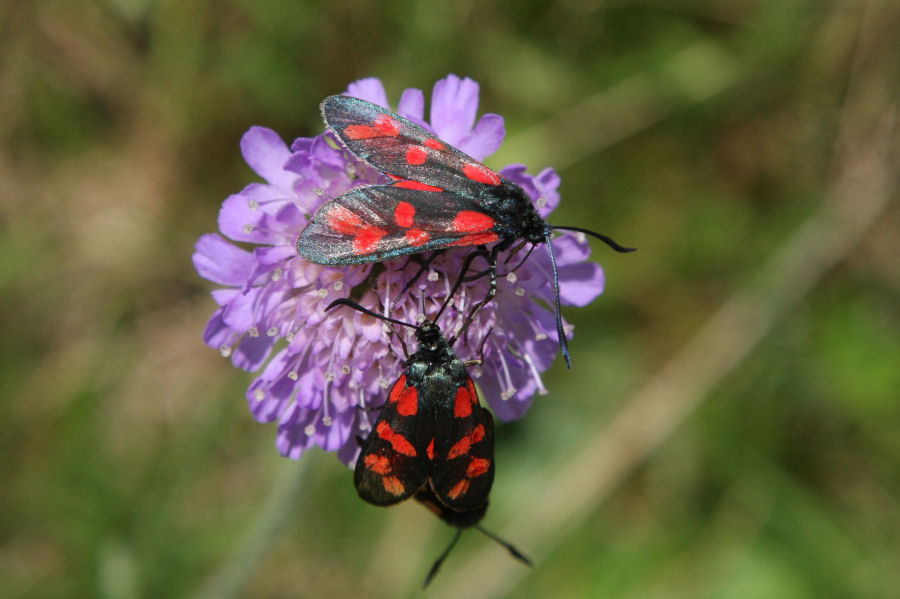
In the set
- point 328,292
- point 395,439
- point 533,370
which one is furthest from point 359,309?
point 533,370

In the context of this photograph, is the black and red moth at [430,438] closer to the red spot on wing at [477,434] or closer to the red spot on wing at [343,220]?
the red spot on wing at [477,434]

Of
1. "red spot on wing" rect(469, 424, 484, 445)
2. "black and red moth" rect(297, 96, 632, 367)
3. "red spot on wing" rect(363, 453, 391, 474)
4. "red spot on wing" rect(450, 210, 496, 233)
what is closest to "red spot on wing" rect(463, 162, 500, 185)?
"black and red moth" rect(297, 96, 632, 367)

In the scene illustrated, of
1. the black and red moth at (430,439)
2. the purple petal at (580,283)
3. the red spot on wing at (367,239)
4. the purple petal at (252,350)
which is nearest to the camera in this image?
the red spot on wing at (367,239)

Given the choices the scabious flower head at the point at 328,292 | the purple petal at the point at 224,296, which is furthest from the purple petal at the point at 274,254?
the purple petal at the point at 224,296

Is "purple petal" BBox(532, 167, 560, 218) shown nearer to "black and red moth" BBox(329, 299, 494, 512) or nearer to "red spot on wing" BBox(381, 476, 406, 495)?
"black and red moth" BBox(329, 299, 494, 512)

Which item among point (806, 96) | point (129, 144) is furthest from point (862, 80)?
point (129, 144)

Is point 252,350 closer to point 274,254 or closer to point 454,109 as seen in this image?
point 274,254
